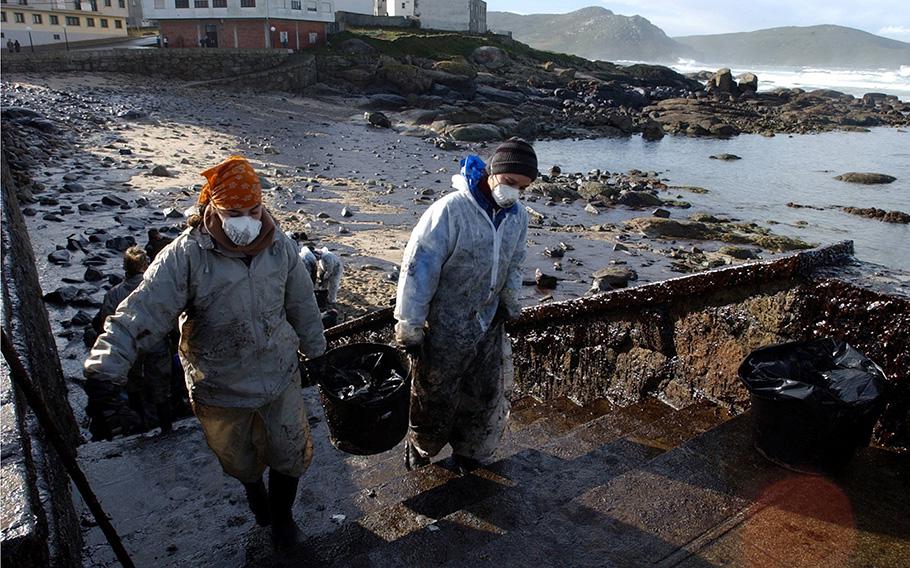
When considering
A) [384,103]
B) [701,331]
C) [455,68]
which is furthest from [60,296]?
[455,68]

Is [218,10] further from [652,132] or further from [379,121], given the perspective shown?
[652,132]

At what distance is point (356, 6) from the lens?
6128 centimetres

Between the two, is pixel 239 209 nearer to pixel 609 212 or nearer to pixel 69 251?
pixel 69 251

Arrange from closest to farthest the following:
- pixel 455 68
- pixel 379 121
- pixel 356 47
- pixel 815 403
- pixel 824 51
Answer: pixel 815 403, pixel 379 121, pixel 455 68, pixel 356 47, pixel 824 51

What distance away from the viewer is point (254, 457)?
3.23 m

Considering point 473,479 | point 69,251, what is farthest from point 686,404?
point 69,251

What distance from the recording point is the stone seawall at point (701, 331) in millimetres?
3256

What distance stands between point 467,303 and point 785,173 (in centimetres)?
2450

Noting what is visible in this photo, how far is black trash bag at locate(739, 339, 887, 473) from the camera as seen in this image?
2922 millimetres

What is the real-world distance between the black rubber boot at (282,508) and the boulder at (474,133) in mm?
25164

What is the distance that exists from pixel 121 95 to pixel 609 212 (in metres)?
24.5

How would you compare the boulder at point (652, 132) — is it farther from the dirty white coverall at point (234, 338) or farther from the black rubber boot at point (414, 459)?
the dirty white coverall at point (234, 338)

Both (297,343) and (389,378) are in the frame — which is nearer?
(297,343)

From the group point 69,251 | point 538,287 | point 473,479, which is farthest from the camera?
point 538,287
